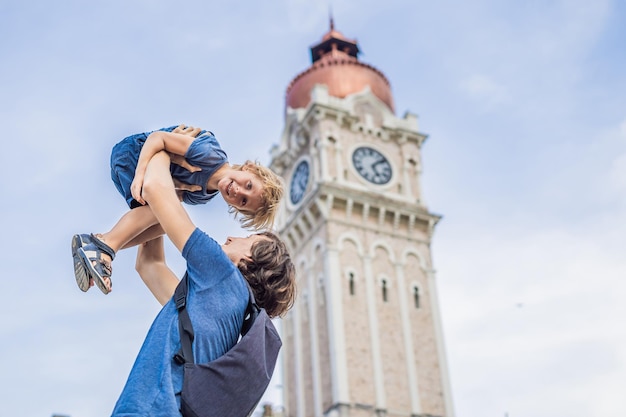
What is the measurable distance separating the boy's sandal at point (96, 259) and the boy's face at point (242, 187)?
18.8 inches

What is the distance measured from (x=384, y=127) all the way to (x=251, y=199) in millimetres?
30364

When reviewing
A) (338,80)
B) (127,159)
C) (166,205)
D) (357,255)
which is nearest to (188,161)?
(127,159)

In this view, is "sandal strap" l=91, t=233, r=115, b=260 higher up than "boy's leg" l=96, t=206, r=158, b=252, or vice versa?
"boy's leg" l=96, t=206, r=158, b=252

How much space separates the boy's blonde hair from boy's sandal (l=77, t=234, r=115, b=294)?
0.57 metres

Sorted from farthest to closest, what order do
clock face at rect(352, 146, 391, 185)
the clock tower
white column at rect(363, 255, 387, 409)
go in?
clock face at rect(352, 146, 391, 185), the clock tower, white column at rect(363, 255, 387, 409)

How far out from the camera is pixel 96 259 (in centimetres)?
268

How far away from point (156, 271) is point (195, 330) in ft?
2.33

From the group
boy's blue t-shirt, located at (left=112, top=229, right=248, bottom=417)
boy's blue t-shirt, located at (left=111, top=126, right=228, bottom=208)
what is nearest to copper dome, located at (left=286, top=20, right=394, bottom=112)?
boy's blue t-shirt, located at (left=111, top=126, right=228, bottom=208)

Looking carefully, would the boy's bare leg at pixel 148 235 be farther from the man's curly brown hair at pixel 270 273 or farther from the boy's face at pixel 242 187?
the man's curly brown hair at pixel 270 273

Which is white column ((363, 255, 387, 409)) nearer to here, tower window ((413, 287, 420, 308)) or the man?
tower window ((413, 287, 420, 308))

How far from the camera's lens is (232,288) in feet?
8.32

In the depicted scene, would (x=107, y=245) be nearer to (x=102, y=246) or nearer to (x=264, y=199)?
(x=102, y=246)

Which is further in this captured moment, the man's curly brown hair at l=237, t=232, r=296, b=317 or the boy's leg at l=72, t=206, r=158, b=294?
the man's curly brown hair at l=237, t=232, r=296, b=317

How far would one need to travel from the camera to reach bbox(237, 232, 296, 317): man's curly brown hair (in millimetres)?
2799
